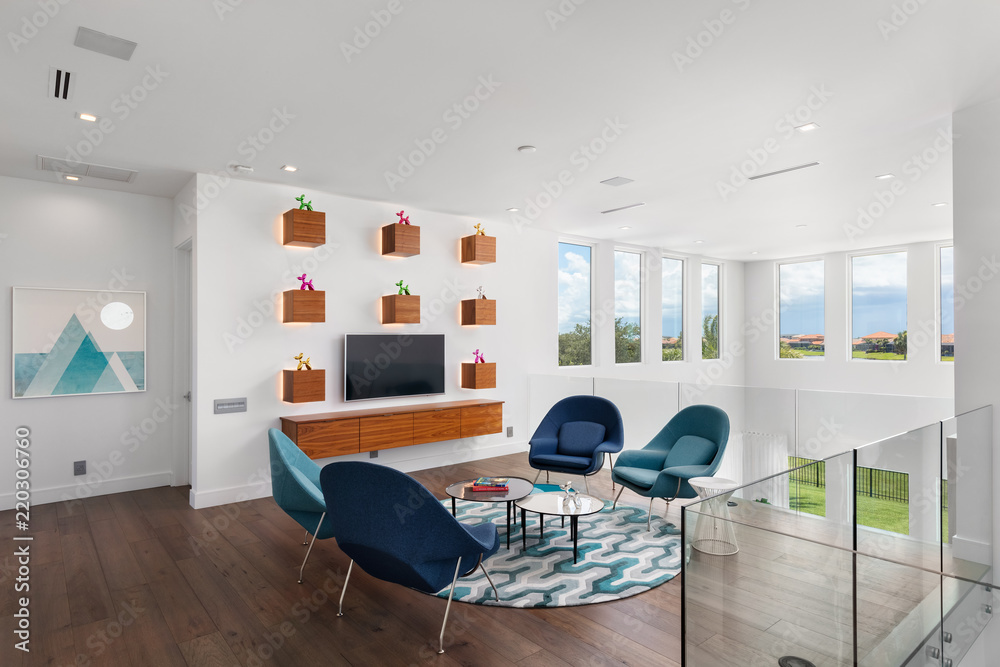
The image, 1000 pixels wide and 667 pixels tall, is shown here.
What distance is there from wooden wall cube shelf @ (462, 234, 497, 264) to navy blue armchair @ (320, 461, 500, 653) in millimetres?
3951

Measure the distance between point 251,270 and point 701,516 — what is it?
4535 millimetres

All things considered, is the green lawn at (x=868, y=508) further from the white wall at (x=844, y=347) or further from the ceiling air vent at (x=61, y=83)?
the white wall at (x=844, y=347)

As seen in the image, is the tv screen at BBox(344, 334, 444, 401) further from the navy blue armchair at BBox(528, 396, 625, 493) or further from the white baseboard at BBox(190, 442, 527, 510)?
the navy blue armchair at BBox(528, 396, 625, 493)

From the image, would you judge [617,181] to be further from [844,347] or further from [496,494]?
[844,347]

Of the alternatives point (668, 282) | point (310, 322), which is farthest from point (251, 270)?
point (668, 282)

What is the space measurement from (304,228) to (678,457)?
3.77 meters

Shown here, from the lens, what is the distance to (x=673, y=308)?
9.55 meters

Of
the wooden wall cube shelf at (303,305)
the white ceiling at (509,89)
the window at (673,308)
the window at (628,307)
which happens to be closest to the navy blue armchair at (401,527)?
the white ceiling at (509,89)

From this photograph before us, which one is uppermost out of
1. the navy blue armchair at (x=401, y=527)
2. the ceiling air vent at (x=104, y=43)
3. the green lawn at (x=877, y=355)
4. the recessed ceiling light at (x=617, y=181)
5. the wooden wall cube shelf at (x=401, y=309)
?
the ceiling air vent at (x=104, y=43)

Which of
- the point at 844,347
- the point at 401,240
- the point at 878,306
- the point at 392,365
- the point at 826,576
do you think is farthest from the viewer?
the point at 844,347

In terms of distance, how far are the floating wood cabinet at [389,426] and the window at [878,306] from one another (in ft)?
21.3

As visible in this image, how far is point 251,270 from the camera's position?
5191 millimetres

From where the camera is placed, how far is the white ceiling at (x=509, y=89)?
255 centimetres

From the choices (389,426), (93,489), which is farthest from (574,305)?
(93,489)
